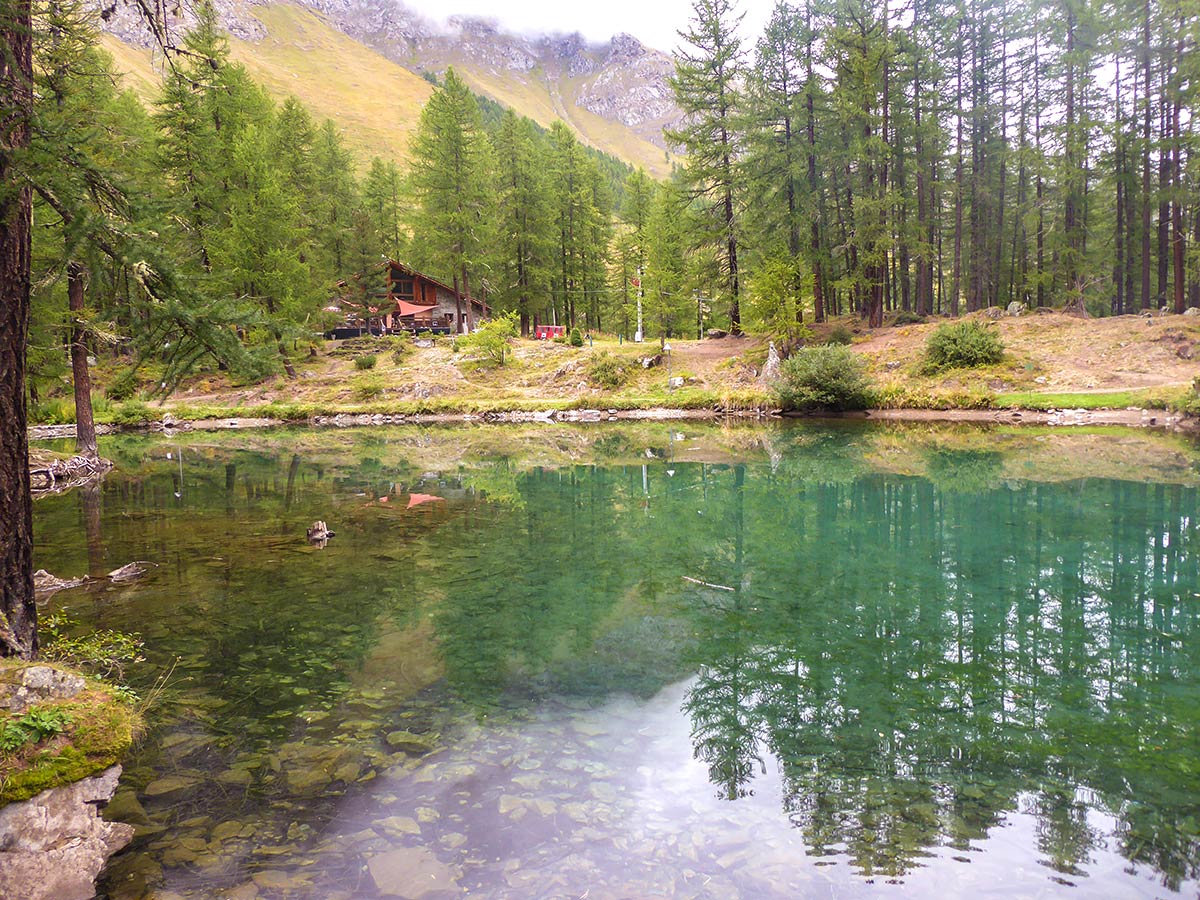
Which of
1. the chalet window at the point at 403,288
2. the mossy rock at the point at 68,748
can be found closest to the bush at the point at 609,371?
the chalet window at the point at 403,288

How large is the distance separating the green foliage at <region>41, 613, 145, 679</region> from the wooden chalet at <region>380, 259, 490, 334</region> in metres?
50.5

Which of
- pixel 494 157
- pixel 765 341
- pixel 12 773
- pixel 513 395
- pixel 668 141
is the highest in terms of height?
pixel 494 157

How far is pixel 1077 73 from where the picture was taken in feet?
117

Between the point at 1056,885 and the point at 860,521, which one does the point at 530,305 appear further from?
the point at 1056,885

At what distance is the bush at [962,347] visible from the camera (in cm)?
3203

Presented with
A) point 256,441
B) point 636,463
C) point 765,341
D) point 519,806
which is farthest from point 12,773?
point 765,341

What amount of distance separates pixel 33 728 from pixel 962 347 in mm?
35505

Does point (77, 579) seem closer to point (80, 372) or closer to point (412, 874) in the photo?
point (412, 874)

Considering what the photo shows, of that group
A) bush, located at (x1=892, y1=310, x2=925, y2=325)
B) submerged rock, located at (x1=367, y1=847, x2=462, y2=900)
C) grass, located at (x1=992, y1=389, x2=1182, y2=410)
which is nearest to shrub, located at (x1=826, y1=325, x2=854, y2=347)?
bush, located at (x1=892, y1=310, x2=925, y2=325)

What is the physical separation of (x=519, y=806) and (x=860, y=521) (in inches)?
431

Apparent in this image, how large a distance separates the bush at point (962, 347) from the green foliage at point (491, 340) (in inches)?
994

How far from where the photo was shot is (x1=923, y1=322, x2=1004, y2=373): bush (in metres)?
32.0

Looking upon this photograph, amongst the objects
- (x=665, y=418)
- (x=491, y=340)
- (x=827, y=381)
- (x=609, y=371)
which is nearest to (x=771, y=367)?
(x=827, y=381)

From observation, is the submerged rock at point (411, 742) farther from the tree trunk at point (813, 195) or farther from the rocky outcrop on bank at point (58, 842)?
the tree trunk at point (813, 195)
